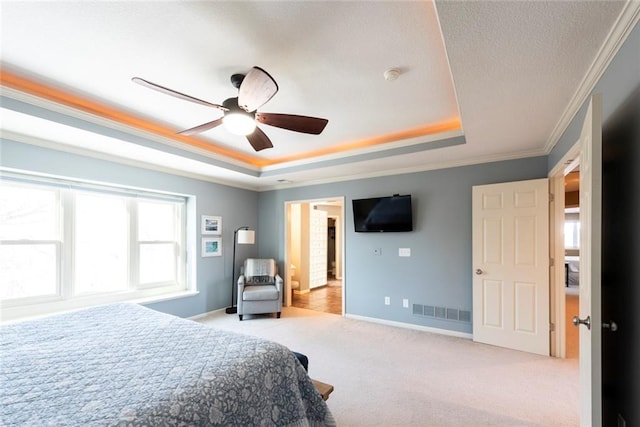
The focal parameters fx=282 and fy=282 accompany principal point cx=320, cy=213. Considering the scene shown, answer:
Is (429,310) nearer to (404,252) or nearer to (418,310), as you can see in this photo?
(418,310)

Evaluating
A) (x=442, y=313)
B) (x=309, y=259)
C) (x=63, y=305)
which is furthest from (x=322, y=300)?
(x=63, y=305)

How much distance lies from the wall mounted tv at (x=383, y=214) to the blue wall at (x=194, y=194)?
7.25 ft

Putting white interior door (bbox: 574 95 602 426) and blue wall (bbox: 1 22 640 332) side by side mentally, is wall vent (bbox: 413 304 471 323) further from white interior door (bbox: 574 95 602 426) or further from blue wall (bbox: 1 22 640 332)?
white interior door (bbox: 574 95 602 426)

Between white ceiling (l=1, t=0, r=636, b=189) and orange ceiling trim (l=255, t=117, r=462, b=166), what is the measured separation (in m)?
0.03

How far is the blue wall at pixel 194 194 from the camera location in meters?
2.94

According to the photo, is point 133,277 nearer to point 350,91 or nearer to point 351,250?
point 351,250

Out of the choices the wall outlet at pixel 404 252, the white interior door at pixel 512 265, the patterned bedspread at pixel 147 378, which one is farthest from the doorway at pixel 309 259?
the patterned bedspread at pixel 147 378

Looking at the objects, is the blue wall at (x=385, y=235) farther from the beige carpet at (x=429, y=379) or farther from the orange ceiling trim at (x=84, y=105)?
the orange ceiling trim at (x=84, y=105)

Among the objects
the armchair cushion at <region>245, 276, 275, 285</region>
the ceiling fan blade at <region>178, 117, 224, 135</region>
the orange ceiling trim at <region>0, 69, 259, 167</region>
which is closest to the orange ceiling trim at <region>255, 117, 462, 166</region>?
the orange ceiling trim at <region>0, 69, 259, 167</region>

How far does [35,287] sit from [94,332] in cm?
200

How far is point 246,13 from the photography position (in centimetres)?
155

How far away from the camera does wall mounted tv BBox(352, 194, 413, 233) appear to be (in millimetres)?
4031

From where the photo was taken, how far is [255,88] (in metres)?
1.79

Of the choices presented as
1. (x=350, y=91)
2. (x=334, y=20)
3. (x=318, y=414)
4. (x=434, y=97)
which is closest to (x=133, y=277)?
(x=318, y=414)
